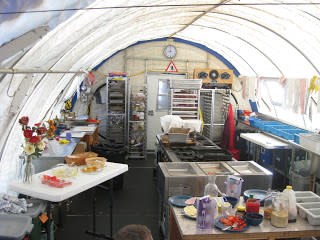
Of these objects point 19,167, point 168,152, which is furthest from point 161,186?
point 19,167

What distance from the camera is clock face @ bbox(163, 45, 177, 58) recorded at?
34.0 feet

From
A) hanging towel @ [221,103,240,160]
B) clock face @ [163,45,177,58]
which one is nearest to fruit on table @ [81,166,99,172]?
hanging towel @ [221,103,240,160]

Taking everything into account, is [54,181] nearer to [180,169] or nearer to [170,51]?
[180,169]

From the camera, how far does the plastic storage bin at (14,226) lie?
280 centimetres

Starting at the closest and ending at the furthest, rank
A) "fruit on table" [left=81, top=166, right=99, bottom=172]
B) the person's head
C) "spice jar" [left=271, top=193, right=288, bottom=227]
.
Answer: the person's head
"spice jar" [left=271, top=193, right=288, bottom=227]
"fruit on table" [left=81, top=166, right=99, bottom=172]

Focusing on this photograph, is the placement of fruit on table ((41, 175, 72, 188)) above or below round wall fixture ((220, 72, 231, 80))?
below

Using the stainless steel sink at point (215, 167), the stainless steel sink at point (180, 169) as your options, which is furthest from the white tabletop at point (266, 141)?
the stainless steel sink at point (180, 169)

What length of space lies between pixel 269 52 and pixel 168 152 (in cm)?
419

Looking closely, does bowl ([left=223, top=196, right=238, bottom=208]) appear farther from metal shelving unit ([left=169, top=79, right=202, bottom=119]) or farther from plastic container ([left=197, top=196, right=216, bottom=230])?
metal shelving unit ([left=169, top=79, right=202, bottom=119])

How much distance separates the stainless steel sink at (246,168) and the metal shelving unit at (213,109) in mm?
4261

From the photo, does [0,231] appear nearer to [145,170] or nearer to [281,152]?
[145,170]

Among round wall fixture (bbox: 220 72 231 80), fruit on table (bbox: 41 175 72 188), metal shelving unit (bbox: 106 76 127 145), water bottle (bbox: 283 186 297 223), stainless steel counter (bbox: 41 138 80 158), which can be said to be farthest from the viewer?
round wall fixture (bbox: 220 72 231 80)

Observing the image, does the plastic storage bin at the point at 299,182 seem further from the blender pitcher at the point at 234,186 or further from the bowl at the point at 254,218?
the bowl at the point at 254,218

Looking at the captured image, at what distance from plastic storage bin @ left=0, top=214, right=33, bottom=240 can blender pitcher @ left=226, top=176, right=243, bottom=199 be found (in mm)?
2089
